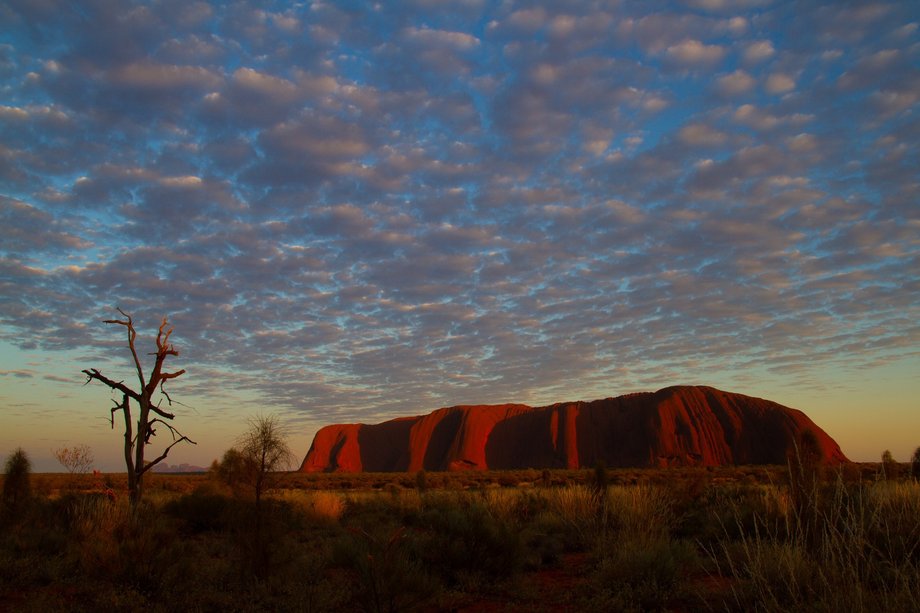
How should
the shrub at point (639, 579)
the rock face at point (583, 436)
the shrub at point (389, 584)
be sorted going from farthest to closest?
the rock face at point (583, 436)
the shrub at point (639, 579)
the shrub at point (389, 584)

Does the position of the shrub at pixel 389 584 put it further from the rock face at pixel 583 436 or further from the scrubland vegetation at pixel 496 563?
the rock face at pixel 583 436

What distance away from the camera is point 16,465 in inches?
542

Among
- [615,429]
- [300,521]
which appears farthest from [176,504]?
[615,429]

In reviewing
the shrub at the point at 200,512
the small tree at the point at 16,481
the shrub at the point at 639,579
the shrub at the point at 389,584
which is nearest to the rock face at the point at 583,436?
the shrub at the point at 200,512

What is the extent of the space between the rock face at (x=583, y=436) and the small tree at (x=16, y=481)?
4522 centimetres

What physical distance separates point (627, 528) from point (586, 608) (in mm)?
3297

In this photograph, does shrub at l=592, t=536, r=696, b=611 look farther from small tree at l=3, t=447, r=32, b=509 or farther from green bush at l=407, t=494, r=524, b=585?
small tree at l=3, t=447, r=32, b=509

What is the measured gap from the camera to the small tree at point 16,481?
13.5 meters

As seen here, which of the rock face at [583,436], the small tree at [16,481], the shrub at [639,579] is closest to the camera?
the shrub at [639,579]

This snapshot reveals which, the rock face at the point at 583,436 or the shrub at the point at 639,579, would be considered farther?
the rock face at the point at 583,436

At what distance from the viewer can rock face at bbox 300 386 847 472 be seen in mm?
62750

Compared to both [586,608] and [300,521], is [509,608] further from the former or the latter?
[300,521]

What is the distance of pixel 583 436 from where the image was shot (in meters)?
74.9

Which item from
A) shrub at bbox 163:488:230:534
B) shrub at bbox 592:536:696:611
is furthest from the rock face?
shrub at bbox 592:536:696:611
